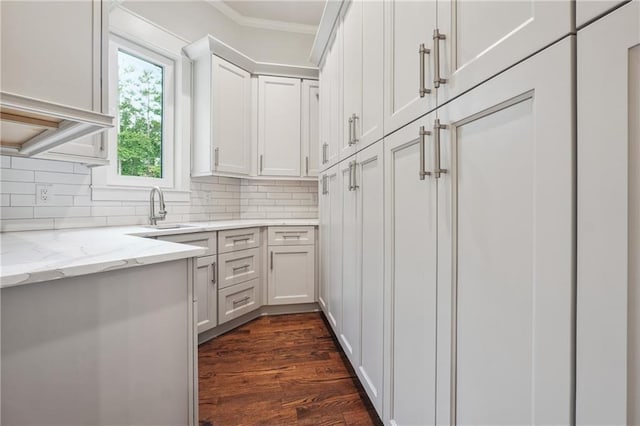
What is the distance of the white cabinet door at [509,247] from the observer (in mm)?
500

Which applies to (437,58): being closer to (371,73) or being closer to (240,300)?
(371,73)

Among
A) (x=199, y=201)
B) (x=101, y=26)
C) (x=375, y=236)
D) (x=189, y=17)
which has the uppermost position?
(x=189, y=17)

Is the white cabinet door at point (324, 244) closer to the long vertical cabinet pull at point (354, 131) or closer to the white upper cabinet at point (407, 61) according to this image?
the long vertical cabinet pull at point (354, 131)

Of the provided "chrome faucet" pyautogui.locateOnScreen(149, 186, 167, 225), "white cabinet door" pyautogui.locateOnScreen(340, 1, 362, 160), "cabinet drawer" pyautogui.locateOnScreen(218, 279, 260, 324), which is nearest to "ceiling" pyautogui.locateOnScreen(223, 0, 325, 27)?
"white cabinet door" pyautogui.locateOnScreen(340, 1, 362, 160)

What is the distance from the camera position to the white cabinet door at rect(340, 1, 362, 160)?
1.56 m

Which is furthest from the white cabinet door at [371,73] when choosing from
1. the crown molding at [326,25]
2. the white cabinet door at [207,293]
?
the white cabinet door at [207,293]

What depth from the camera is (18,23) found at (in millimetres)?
787

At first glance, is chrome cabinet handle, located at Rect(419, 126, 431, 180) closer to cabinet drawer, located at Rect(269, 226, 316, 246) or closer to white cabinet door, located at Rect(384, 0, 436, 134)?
white cabinet door, located at Rect(384, 0, 436, 134)

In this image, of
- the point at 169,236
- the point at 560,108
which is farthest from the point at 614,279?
the point at 169,236

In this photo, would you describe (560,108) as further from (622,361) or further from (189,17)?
(189,17)

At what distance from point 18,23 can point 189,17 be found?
7.66ft

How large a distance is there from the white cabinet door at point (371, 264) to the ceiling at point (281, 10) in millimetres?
2393

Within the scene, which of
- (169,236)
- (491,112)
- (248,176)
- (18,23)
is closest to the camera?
(491,112)

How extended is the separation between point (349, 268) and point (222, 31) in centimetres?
277
